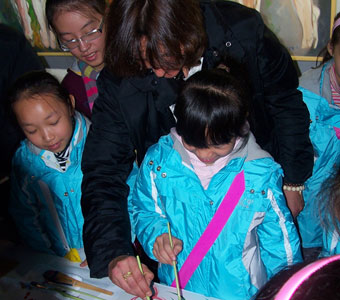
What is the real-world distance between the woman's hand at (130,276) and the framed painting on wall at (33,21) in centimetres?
188

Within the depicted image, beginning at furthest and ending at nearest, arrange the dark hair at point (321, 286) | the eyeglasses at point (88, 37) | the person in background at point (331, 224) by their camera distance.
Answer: the eyeglasses at point (88, 37) → the person in background at point (331, 224) → the dark hair at point (321, 286)

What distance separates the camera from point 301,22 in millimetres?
1746

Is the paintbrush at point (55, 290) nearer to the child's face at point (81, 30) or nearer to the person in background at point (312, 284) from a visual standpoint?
the person in background at point (312, 284)

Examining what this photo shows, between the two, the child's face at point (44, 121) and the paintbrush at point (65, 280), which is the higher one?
the child's face at point (44, 121)

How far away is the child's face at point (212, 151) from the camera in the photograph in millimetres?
1036

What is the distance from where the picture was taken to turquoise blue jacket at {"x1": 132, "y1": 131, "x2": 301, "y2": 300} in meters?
1.06

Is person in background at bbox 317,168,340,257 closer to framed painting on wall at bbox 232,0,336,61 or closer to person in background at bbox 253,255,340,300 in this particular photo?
person in background at bbox 253,255,340,300

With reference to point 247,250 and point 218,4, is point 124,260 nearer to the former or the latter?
point 247,250

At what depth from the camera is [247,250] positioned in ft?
3.55

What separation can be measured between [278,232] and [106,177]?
579 mm

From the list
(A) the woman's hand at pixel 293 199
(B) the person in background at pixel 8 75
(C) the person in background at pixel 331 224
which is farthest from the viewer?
(B) the person in background at pixel 8 75

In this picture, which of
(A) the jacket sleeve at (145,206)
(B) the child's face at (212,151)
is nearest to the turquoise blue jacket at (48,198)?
(A) the jacket sleeve at (145,206)

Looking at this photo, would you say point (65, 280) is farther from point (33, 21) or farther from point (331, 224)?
point (33, 21)

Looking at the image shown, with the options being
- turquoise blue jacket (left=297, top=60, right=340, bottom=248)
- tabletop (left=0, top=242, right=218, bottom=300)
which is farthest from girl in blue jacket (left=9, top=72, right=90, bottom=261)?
turquoise blue jacket (left=297, top=60, right=340, bottom=248)
